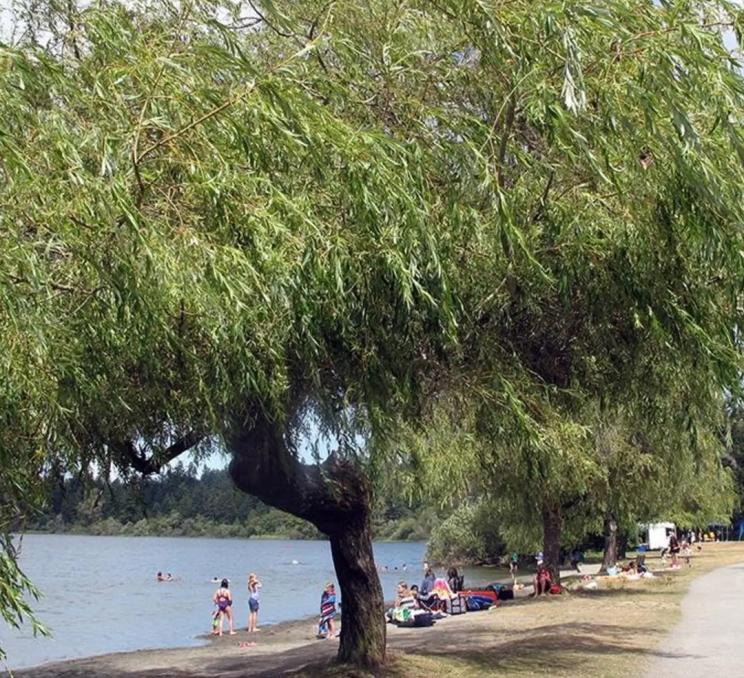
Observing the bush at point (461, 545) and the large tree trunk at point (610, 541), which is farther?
the bush at point (461, 545)

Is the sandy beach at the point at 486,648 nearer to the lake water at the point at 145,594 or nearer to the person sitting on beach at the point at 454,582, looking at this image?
the lake water at the point at 145,594

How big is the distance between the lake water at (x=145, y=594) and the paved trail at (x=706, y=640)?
7.36 metres

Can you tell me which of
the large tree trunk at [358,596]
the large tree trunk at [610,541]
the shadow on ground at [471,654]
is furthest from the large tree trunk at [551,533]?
the large tree trunk at [358,596]

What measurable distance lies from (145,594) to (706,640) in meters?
38.3

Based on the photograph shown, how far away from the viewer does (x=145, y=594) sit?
1937 inches

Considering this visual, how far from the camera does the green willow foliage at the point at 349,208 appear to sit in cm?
582

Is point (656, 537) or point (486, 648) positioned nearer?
point (486, 648)

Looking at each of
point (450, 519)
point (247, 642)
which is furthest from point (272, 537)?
point (247, 642)

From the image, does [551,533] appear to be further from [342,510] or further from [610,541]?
[342,510]

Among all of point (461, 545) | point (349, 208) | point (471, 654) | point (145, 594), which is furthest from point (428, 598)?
point (461, 545)

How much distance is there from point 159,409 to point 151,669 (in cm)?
1077

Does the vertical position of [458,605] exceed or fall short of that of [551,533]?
it falls short

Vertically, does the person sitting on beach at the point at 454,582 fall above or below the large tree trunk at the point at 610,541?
below

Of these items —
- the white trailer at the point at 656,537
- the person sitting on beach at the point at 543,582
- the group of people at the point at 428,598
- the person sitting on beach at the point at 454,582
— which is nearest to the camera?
the group of people at the point at 428,598
